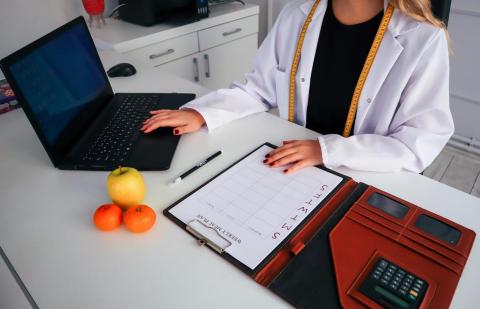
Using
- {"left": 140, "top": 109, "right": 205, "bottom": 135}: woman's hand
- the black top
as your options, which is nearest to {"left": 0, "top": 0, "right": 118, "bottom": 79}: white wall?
{"left": 140, "top": 109, "right": 205, "bottom": 135}: woman's hand

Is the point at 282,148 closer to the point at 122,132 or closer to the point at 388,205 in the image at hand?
the point at 388,205

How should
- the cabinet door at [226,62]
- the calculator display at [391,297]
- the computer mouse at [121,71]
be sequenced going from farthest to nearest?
the cabinet door at [226,62]
the computer mouse at [121,71]
the calculator display at [391,297]

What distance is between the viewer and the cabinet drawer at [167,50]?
6.53 ft

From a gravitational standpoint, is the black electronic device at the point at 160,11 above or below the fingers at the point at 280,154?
below

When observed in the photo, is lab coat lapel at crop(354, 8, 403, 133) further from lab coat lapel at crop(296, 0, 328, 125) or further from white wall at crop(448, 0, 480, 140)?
white wall at crop(448, 0, 480, 140)

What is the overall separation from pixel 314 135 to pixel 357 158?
0.19 metres

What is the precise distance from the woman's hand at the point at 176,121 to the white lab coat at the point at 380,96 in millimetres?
30

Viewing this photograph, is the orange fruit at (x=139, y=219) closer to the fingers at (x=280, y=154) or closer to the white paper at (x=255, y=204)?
the white paper at (x=255, y=204)

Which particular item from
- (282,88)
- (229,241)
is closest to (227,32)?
(282,88)

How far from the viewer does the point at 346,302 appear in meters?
0.59

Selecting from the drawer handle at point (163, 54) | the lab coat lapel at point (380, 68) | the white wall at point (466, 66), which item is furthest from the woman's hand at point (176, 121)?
the white wall at point (466, 66)

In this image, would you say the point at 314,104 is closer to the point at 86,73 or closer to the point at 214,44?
the point at 86,73

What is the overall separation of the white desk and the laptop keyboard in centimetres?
7

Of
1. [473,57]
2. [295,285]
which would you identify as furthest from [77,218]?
[473,57]
